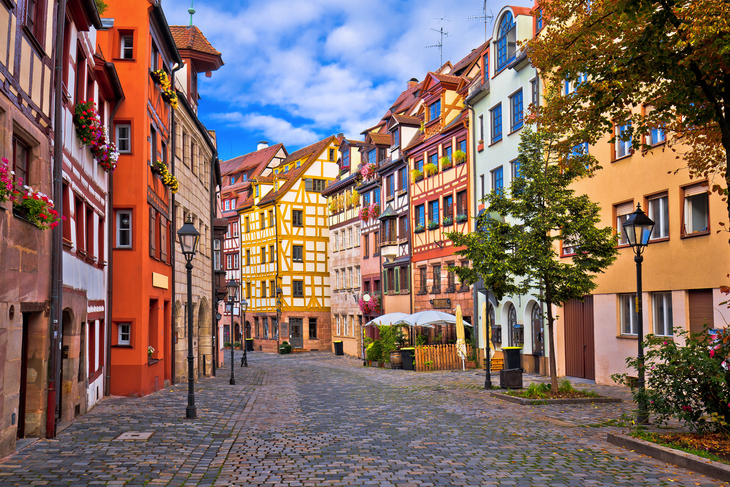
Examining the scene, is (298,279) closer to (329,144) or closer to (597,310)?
(329,144)

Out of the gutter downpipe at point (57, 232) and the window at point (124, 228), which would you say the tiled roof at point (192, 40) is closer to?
the window at point (124, 228)

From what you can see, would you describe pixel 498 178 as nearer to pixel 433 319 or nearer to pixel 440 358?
pixel 433 319

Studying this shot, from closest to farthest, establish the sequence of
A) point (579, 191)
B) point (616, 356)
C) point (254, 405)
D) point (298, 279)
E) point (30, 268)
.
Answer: point (30, 268), point (254, 405), point (616, 356), point (579, 191), point (298, 279)

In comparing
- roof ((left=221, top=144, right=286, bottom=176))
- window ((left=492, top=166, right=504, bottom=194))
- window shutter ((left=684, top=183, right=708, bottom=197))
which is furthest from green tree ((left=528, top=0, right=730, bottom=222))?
roof ((left=221, top=144, right=286, bottom=176))

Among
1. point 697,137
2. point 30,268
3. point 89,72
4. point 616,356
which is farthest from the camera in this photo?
point 616,356

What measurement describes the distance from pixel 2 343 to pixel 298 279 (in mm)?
48886

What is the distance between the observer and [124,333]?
19.4 meters

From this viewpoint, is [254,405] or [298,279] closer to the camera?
[254,405]

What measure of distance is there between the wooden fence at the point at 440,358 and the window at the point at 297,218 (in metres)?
29.2

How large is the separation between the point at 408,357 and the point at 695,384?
22447 mm

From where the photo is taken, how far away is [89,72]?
642 inches

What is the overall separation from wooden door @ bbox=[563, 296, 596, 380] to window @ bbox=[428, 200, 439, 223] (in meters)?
12.3

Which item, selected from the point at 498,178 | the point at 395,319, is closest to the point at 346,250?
the point at 395,319

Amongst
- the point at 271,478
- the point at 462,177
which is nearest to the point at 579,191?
the point at 462,177
